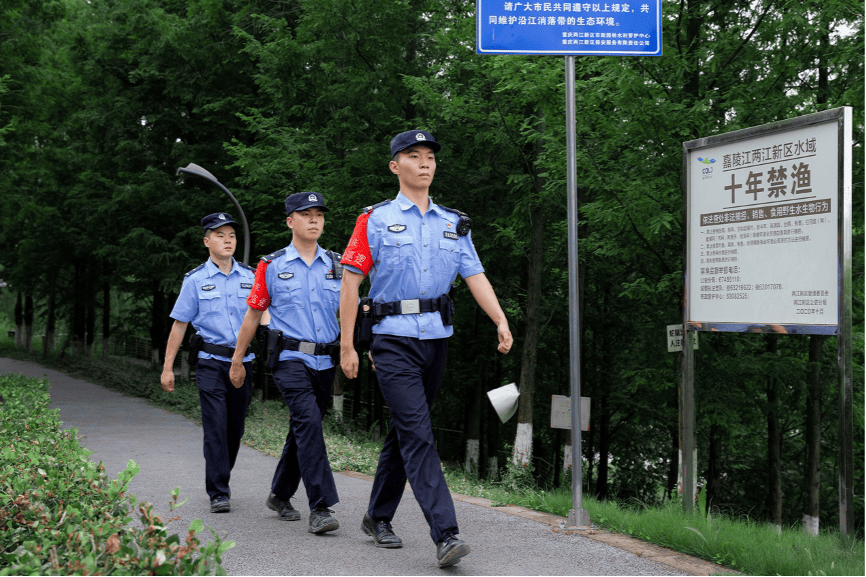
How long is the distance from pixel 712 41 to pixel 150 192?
48.8ft

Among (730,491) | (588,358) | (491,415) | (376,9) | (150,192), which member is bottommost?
(730,491)

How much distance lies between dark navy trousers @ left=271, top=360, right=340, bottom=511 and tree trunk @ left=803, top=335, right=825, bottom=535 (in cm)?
1140

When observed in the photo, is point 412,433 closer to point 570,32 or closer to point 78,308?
point 570,32

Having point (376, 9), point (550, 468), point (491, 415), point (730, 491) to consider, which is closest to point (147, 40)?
point (376, 9)

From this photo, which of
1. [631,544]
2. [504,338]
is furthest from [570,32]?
[631,544]

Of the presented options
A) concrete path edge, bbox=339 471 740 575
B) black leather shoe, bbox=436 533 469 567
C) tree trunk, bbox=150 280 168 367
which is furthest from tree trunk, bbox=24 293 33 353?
black leather shoe, bbox=436 533 469 567

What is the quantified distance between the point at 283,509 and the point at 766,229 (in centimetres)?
362

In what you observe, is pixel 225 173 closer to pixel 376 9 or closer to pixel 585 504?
pixel 376 9

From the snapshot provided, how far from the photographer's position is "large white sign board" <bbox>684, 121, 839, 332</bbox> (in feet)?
17.0

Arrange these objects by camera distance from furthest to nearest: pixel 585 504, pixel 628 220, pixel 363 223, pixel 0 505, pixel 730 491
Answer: pixel 730 491 → pixel 628 220 → pixel 585 504 → pixel 363 223 → pixel 0 505

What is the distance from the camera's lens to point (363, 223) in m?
4.77

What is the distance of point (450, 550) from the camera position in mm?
4180

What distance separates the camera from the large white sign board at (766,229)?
5168 millimetres

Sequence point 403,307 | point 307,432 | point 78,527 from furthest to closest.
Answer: point 307,432 → point 403,307 → point 78,527
